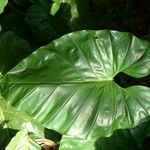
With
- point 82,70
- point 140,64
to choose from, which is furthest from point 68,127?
point 140,64

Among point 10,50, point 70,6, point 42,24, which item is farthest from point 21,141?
point 70,6

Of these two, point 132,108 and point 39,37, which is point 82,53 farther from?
point 39,37

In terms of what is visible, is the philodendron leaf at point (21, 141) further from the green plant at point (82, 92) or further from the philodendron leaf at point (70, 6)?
the philodendron leaf at point (70, 6)

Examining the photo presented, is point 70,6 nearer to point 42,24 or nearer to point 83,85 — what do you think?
point 42,24

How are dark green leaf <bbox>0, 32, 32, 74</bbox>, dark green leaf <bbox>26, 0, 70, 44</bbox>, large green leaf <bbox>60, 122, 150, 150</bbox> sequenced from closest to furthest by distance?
1. large green leaf <bbox>60, 122, 150, 150</bbox>
2. dark green leaf <bbox>0, 32, 32, 74</bbox>
3. dark green leaf <bbox>26, 0, 70, 44</bbox>

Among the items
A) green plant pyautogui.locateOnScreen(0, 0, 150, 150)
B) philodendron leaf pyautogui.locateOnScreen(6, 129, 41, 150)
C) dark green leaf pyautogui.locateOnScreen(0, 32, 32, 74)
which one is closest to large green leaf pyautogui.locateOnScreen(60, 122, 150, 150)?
green plant pyautogui.locateOnScreen(0, 0, 150, 150)

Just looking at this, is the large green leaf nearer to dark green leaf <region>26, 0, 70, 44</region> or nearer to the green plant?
the green plant

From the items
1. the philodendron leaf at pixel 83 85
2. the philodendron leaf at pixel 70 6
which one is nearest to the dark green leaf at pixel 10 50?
the philodendron leaf at pixel 83 85

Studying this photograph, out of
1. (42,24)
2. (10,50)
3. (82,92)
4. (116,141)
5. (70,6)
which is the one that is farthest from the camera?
(70,6)
